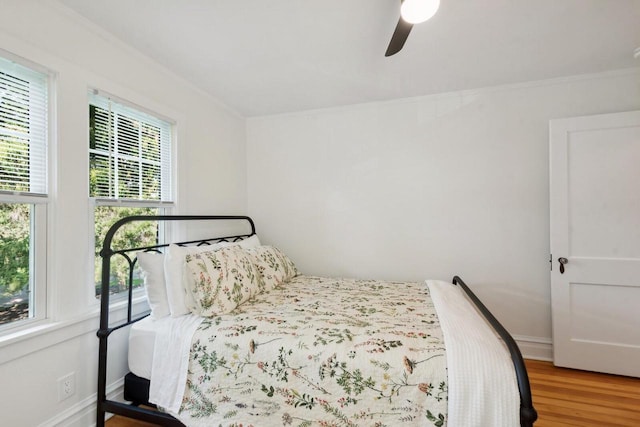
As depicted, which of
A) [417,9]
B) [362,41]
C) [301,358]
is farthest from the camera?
[362,41]

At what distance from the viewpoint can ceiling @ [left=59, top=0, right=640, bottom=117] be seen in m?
1.73

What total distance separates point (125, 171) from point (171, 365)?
1333 millimetres

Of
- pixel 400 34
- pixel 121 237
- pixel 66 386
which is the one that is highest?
pixel 400 34

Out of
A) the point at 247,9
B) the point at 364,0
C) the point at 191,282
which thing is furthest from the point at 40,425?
the point at 364,0

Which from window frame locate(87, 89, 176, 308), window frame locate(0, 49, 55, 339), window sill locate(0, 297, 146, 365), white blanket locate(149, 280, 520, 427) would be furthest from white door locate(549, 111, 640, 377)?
window frame locate(0, 49, 55, 339)

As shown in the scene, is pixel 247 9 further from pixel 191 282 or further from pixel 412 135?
pixel 412 135

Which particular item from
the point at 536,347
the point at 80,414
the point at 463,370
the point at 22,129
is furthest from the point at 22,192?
the point at 536,347

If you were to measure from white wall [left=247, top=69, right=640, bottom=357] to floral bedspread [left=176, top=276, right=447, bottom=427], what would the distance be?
1.28 meters

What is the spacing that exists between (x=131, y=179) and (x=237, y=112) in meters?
1.53

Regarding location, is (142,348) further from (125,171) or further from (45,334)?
(125,171)

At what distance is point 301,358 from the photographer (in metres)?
1.50

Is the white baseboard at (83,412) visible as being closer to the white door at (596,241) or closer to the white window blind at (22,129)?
the white window blind at (22,129)

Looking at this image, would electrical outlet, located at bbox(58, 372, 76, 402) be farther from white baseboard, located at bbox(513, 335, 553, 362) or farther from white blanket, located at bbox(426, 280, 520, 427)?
white baseboard, located at bbox(513, 335, 553, 362)

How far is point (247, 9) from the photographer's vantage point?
1731 millimetres
